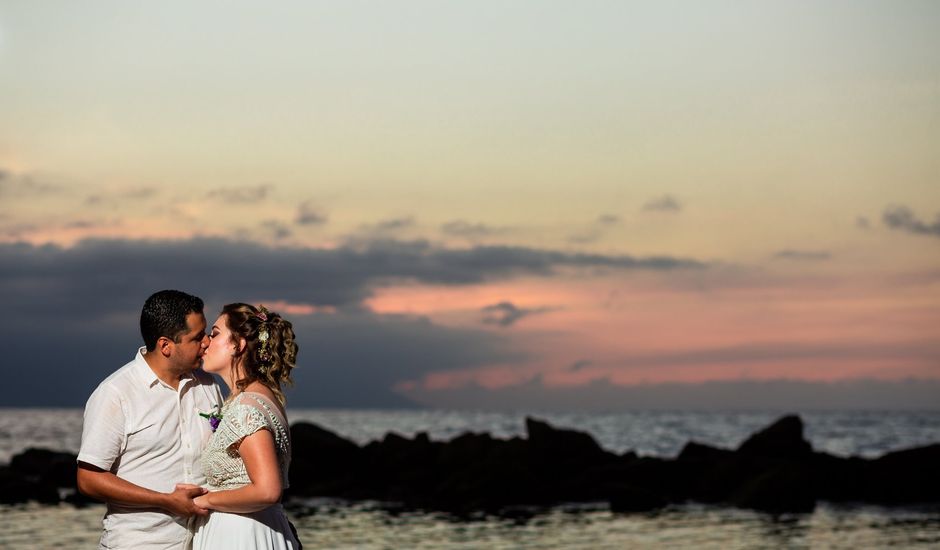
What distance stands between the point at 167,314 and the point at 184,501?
914 millimetres

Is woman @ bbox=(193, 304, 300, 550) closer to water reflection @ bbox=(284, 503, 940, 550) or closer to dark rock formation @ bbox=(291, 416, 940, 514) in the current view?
water reflection @ bbox=(284, 503, 940, 550)

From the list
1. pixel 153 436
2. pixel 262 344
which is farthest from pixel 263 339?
pixel 153 436

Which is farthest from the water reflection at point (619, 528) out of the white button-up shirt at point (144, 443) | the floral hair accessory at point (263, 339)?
the floral hair accessory at point (263, 339)

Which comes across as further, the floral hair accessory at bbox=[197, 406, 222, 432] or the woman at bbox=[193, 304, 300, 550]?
the floral hair accessory at bbox=[197, 406, 222, 432]

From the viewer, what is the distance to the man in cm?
584

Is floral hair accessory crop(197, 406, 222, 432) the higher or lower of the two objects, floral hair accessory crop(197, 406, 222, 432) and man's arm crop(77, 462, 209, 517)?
the higher

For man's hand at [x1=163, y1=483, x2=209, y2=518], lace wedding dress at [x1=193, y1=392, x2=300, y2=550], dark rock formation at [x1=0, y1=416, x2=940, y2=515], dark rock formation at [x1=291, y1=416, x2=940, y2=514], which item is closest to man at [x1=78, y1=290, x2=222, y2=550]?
man's hand at [x1=163, y1=483, x2=209, y2=518]

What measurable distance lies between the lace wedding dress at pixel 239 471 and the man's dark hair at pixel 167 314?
0.45 meters

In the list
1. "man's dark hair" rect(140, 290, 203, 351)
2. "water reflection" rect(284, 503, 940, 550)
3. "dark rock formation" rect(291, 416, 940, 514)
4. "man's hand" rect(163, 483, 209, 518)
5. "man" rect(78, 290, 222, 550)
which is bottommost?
"water reflection" rect(284, 503, 940, 550)

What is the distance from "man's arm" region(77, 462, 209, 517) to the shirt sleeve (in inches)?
2.2

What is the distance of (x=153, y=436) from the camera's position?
594 cm

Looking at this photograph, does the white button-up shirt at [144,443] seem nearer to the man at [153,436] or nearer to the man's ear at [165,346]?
the man at [153,436]

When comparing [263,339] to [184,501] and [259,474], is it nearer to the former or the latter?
[259,474]

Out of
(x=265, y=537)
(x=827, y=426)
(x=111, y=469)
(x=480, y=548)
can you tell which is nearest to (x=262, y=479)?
(x=265, y=537)
